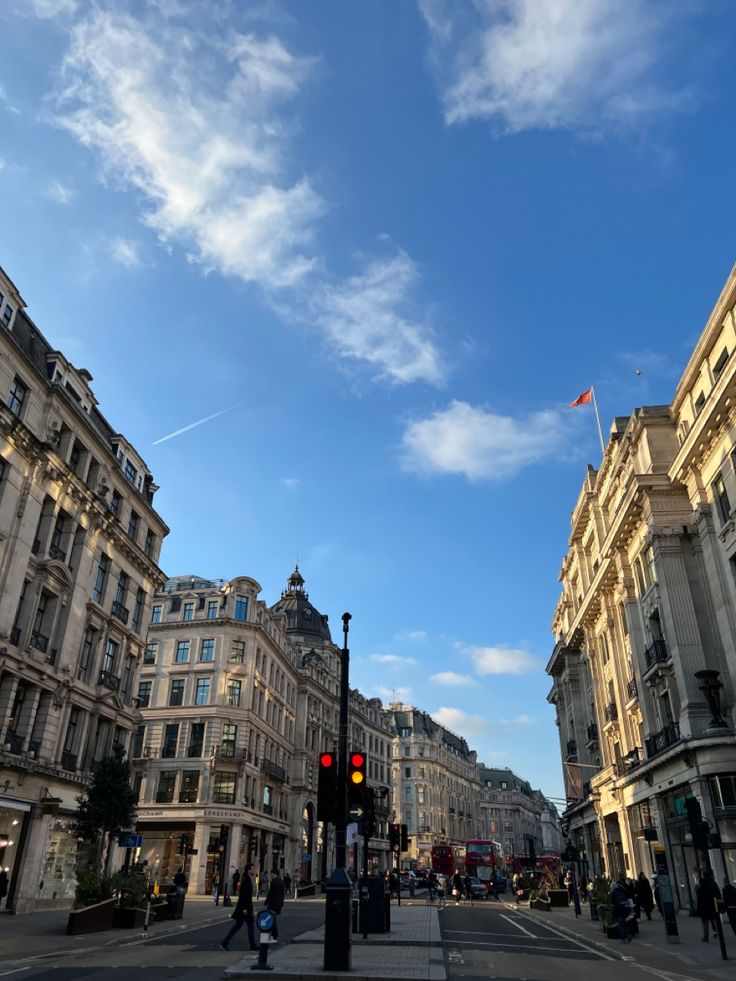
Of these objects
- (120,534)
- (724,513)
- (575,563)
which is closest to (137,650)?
(120,534)

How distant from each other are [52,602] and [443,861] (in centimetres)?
4747

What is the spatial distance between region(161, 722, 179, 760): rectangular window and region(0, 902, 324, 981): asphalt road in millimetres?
34656

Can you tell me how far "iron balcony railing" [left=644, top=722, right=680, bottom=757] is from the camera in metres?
30.8

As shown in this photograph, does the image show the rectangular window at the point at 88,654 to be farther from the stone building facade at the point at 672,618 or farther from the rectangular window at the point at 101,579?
the stone building facade at the point at 672,618

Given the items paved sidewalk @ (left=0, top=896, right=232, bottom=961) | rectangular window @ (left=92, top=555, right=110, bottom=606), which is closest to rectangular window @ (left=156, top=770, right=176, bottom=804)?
rectangular window @ (left=92, top=555, right=110, bottom=606)

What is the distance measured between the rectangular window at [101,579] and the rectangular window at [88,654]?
58.8 inches

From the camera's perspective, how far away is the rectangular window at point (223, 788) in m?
51.7

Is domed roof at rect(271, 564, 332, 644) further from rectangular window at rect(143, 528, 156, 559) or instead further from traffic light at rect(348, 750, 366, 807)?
traffic light at rect(348, 750, 366, 807)

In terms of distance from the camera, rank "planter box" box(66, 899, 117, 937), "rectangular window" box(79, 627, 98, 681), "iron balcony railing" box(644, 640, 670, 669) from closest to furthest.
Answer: "planter box" box(66, 899, 117, 937)
"iron balcony railing" box(644, 640, 670, 669)
"rectangular window" box(79, 627, 98, 681)

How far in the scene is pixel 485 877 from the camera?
60719 mm

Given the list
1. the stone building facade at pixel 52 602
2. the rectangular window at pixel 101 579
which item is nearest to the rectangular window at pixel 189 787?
the stone building facade at pixel 52 602

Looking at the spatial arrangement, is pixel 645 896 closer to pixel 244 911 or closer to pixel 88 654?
pixel 244 911

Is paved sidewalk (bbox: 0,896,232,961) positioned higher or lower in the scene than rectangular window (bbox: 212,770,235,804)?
lower

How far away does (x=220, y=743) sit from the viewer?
5312 cm
